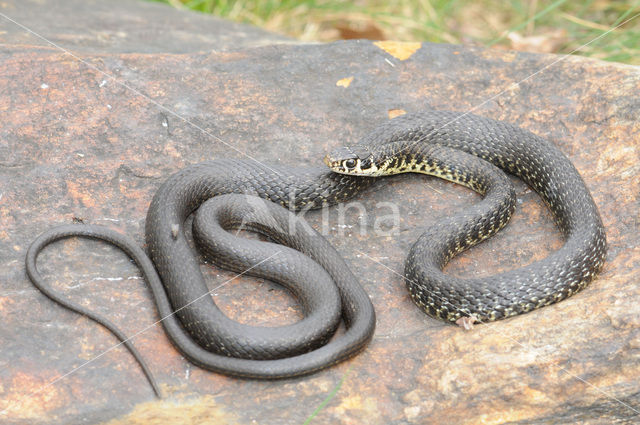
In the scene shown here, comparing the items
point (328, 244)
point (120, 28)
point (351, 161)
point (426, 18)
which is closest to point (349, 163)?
point (351, 161)

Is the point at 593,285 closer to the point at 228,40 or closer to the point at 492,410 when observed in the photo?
the point at 492,410

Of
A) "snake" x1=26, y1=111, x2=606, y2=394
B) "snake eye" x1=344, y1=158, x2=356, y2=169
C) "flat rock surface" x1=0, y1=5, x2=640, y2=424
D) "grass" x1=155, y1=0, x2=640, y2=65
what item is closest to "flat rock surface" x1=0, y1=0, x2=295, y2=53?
"flat rock surface" x1=0, y1=5, x2=640, y2=424

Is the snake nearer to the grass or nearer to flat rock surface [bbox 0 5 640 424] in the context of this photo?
flat rock surface [bbox 0 5 640 424]

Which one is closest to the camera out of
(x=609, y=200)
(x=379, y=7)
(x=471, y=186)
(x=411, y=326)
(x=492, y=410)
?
(x=492, y=410)

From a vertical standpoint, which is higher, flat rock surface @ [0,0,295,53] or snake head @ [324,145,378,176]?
flat rock surface @ [0,0,295,53]

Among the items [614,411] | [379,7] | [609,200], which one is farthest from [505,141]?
[379,7]

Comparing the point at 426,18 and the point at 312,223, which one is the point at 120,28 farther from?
the point at 426,18
